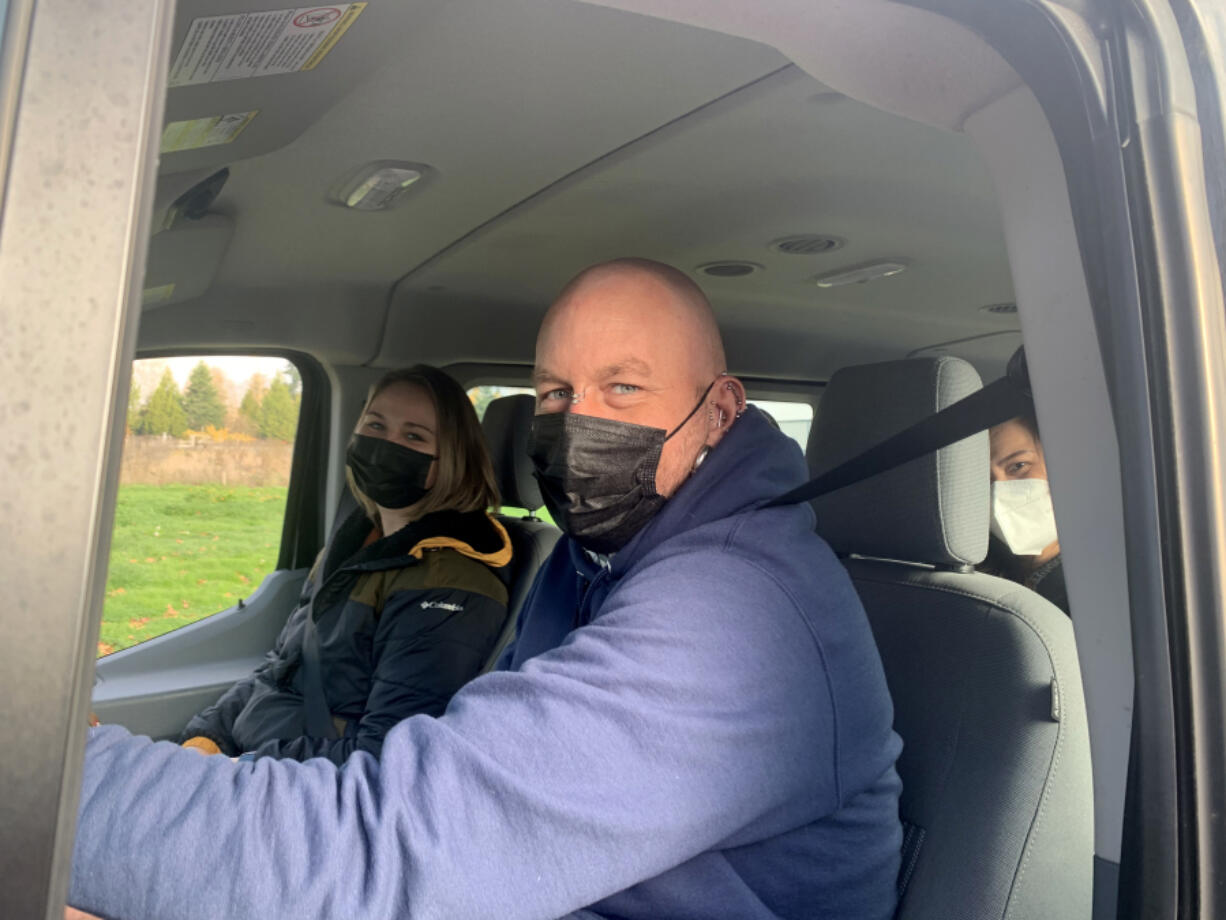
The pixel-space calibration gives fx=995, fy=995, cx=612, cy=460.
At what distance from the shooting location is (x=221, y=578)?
299 cm

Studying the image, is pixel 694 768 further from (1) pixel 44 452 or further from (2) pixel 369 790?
(1) pixel 44 452

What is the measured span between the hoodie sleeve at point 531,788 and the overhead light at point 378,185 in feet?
3.85

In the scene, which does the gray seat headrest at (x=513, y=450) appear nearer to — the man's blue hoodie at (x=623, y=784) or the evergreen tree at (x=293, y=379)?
the evergreen tree at (x=293, y=379)

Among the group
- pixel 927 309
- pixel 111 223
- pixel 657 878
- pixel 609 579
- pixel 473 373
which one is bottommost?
pixel 657 878

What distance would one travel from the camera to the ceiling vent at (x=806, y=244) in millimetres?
2430

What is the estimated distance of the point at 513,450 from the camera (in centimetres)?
332

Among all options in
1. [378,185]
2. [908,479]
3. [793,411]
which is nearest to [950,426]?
[908,479]

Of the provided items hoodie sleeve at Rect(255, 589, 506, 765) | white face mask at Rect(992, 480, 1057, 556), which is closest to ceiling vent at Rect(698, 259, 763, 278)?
white face mask at Rect(992, 480, 1057, 556)

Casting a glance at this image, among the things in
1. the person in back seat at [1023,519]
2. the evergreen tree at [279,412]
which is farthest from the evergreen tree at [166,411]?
the person in back seat at [1023,519]

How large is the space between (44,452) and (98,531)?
0.05m

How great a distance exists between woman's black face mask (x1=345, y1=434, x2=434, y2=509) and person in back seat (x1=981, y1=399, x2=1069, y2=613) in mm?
1509

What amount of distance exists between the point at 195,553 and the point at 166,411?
1.21 feet

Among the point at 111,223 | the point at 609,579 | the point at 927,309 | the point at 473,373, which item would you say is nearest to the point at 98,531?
the point at 111,223

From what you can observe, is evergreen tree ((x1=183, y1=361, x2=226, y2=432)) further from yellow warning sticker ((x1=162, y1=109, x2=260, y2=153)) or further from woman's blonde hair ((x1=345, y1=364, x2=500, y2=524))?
yellow warning sticker ((x1=162, y1=109, x2=260, y2=153))
